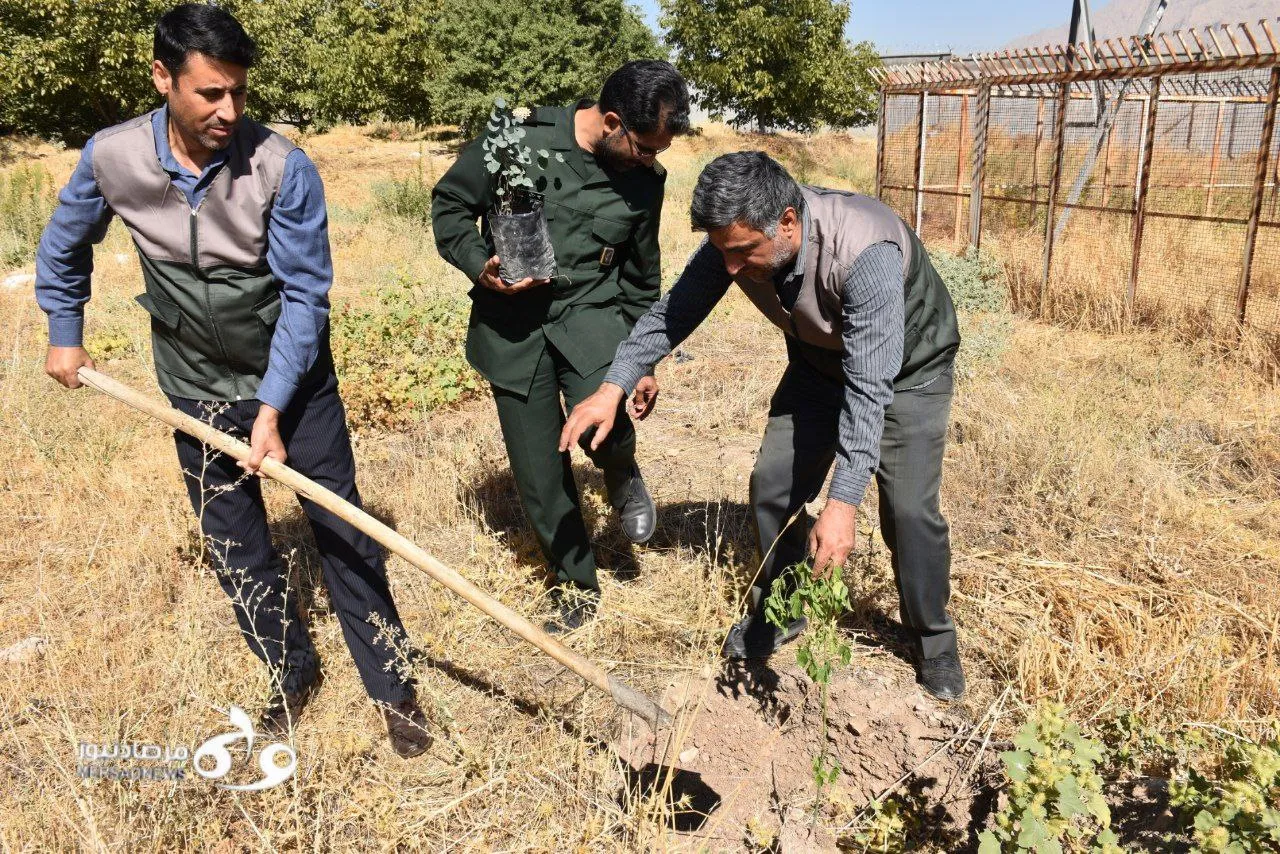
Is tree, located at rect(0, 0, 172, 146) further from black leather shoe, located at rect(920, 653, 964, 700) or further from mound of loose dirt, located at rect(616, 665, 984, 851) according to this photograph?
black leather shoe, located at rect(920, 653, 964, 700)

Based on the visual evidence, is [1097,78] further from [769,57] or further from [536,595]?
[769,57]

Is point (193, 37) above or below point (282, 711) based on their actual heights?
above

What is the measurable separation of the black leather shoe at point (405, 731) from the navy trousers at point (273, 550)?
47mm

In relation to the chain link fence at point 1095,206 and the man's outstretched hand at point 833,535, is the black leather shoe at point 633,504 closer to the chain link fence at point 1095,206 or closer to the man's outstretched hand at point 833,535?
the man's outstretched hand at point 833,535

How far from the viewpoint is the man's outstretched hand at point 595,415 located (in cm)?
275

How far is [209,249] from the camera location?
7.89ft

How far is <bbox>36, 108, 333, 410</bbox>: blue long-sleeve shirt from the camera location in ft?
7.82

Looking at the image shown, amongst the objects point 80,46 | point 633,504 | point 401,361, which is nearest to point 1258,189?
point 633,504

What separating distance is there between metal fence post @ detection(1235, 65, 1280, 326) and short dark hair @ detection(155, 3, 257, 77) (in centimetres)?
653

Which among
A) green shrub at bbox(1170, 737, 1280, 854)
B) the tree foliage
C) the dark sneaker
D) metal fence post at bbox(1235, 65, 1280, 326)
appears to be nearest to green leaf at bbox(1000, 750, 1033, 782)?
green shrub at bbox(1170, 737, 1280, 854)

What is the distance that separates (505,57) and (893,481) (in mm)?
26746

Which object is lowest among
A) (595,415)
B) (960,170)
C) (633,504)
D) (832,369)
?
(633,504)

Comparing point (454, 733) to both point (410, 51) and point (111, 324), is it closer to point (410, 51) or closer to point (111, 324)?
point (111, 324)

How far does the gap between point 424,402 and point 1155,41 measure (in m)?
6.29
